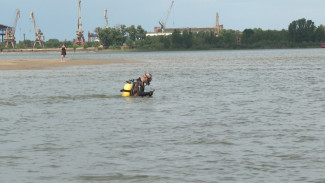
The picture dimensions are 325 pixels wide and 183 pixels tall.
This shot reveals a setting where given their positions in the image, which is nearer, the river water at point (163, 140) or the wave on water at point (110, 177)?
the wave on water at point (110, 177)

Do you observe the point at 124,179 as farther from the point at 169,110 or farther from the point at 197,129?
the point at 169,110

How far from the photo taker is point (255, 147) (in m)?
14.3

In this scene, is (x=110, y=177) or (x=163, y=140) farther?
(x=163, y=140)

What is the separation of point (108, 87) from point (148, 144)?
73.4 ft

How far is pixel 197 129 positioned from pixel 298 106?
800 centimetres

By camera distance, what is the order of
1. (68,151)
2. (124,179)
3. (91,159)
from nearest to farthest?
1. (124,179)
2. (91,159)
3. (68,151)

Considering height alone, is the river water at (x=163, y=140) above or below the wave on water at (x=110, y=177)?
below

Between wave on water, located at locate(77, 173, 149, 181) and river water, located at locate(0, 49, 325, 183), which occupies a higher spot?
wave on water, located at locate(77, 173, 149, 181)

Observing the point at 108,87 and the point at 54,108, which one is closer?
the point at 54,108

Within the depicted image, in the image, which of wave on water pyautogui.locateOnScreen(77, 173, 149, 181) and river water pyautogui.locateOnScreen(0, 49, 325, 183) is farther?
river water pyautogui.locateOnScreen(0, 49, 325, 183)

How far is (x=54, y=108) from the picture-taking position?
80.3ft

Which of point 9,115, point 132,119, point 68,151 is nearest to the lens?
point 68,151

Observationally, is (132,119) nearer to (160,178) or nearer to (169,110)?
(169,110)

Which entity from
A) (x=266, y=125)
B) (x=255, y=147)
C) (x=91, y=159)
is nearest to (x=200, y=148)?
(x=255, y=147)
